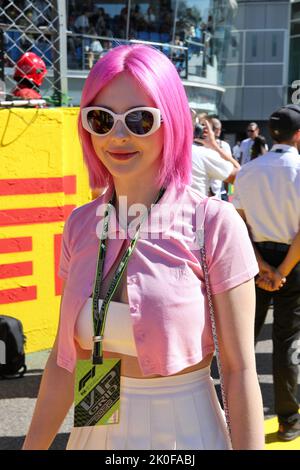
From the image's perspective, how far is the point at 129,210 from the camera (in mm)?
1812

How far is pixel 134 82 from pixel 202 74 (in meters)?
22.9

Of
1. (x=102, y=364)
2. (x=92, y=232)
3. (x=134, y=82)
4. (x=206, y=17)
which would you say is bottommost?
(x=102, y=364)

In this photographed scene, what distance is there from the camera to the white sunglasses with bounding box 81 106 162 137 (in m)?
1.67

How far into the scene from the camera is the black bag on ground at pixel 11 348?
4801 mm

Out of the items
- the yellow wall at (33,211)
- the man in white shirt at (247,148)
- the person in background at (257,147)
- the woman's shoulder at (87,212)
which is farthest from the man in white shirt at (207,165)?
the man in white shirt at (247,148)

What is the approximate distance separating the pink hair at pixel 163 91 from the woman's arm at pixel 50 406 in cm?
63

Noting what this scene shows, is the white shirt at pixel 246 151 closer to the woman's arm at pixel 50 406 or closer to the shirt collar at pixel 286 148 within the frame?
the shirt collar at pixel 286 148

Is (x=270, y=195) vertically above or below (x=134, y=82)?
below

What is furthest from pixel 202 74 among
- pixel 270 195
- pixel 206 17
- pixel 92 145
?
pixel 92 145

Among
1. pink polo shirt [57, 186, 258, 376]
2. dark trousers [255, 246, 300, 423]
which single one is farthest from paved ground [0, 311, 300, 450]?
pink polo shirt [57, 186, 258, 376]

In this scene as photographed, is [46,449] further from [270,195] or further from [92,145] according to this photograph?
[270,195]

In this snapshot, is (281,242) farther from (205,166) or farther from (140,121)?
(140,121)

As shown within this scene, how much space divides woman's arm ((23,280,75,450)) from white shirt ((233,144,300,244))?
89.5 inches

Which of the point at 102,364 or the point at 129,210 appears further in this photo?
the point at 129,210
